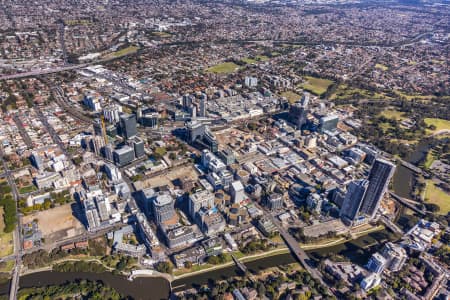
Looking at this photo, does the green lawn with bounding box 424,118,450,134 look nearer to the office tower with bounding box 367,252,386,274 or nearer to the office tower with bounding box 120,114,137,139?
the office tower with bounding box 367,252,386,274

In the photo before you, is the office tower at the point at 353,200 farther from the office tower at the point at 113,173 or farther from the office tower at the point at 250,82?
the office tower at the point at 250,82

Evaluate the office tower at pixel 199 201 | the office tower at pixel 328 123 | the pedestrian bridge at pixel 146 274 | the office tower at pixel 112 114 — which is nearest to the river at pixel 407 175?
the office tower at pixel 328 123

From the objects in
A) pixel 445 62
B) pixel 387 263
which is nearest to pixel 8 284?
pixel 387 263

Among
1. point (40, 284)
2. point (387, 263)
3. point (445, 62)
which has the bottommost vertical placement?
point (40, 284)

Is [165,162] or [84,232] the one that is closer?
[84,232]

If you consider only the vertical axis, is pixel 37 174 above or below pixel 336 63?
below

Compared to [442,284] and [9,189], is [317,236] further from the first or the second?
[9,189]

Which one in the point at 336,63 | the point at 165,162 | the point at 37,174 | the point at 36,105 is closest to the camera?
the point at 37,174
